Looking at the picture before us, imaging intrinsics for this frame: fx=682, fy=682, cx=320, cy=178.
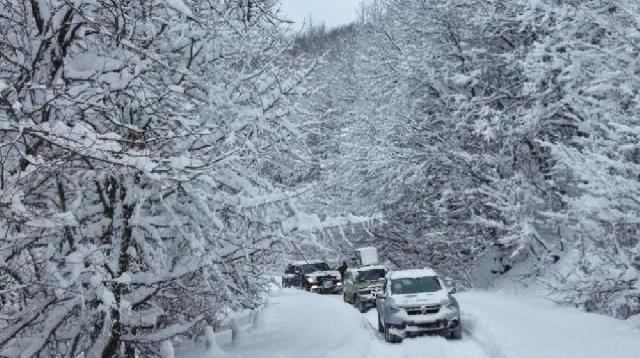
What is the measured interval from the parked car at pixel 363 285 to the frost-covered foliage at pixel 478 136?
2716mm

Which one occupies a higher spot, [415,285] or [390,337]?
[415,285]

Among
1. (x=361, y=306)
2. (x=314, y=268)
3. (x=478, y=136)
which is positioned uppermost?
(x=478, y=136)

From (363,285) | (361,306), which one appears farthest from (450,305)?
(363,285)

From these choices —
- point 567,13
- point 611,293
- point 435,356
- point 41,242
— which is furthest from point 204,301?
point 567,13

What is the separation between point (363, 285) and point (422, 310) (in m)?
9.37

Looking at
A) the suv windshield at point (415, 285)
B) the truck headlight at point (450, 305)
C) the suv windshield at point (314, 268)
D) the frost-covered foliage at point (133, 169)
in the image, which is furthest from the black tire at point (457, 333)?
the suv windshield at point (314, 268)

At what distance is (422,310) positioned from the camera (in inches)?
635

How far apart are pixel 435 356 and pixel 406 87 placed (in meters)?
15.6

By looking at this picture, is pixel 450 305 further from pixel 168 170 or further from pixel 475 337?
pixel 168 170

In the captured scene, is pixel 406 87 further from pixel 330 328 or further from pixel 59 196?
pixel 59 196

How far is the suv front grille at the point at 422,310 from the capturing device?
1598 centimetres

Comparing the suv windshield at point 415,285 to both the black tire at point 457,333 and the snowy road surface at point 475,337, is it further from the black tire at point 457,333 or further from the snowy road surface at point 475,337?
the black tire at point 457,333

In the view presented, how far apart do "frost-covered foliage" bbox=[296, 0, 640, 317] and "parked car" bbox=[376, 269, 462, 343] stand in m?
2.35

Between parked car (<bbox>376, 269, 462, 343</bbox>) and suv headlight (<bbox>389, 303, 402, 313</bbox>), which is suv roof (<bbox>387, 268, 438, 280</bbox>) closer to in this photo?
parked car (<bbox>376, 269, 462, 343</bbox>)
